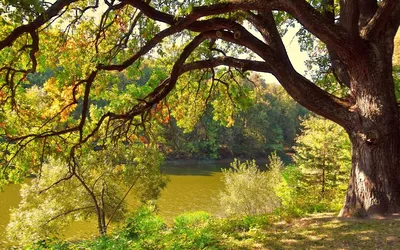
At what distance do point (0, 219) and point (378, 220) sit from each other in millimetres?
21203

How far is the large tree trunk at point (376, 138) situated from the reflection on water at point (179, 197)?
45.6 feet

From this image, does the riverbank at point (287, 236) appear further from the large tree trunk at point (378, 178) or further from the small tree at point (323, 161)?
the small tree at point (323, 161)

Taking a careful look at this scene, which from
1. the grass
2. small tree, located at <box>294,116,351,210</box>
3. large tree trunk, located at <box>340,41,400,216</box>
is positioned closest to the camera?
the grass

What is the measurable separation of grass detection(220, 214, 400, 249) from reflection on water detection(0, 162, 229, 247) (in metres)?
13.4

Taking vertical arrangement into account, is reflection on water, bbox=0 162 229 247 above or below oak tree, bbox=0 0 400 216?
below

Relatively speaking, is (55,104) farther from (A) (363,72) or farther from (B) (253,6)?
(A) (363,72)

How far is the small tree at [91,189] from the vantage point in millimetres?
13219

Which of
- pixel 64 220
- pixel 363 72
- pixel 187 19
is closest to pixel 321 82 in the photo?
pixel 363 72

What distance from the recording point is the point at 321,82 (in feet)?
32.6

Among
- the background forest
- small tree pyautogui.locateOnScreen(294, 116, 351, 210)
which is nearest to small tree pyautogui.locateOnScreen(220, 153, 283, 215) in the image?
small tree pyautogui.locateOnScreen(294, 116, 351, 210)

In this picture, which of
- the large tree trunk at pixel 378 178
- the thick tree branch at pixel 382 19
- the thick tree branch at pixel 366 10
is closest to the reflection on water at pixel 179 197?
the large tree trunk at pixel 378 178

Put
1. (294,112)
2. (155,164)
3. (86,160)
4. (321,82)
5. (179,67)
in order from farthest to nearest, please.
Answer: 1. (294,112)
2. (155,164)
3. (86,160)
4. (321,82)
5. (179,67)

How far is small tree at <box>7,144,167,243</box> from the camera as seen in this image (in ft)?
43.4

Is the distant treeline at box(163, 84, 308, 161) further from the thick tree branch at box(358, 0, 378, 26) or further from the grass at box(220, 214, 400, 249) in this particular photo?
the grass at box(220, 214, 400, 249)
